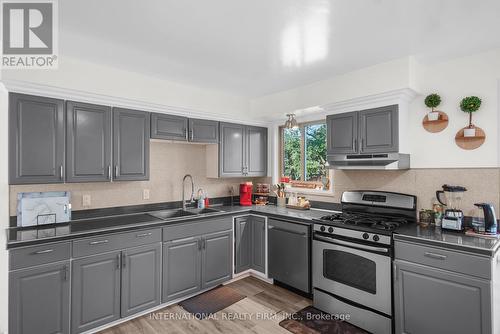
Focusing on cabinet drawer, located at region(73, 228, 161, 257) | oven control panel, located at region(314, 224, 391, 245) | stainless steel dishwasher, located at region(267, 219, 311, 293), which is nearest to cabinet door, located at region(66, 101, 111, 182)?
cabinet drawer, located at region(73, 228, 161, 257)

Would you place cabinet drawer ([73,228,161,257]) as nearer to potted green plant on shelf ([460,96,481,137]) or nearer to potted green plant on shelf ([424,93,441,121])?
potted green plant on shelf ([424,93,441,121])

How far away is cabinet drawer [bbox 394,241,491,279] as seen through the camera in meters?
1.95

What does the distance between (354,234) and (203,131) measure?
2.20 metres

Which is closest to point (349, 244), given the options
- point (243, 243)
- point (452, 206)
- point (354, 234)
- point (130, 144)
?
point (354, 234)

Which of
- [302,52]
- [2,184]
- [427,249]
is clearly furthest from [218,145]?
[427,249]

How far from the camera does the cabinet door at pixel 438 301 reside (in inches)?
77.0

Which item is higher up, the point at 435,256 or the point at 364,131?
the point at 364,131

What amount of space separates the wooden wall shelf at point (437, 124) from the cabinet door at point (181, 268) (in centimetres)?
276

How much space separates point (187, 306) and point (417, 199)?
2.71 meters

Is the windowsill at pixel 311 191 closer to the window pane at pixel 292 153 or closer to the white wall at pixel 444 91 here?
the window pane at pixel 292 153

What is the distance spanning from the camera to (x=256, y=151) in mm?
4250

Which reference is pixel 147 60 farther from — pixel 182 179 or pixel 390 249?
pixel 390 249

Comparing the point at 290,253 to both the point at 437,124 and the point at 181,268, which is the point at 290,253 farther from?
the point at 437,124

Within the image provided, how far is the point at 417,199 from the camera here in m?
2.86
